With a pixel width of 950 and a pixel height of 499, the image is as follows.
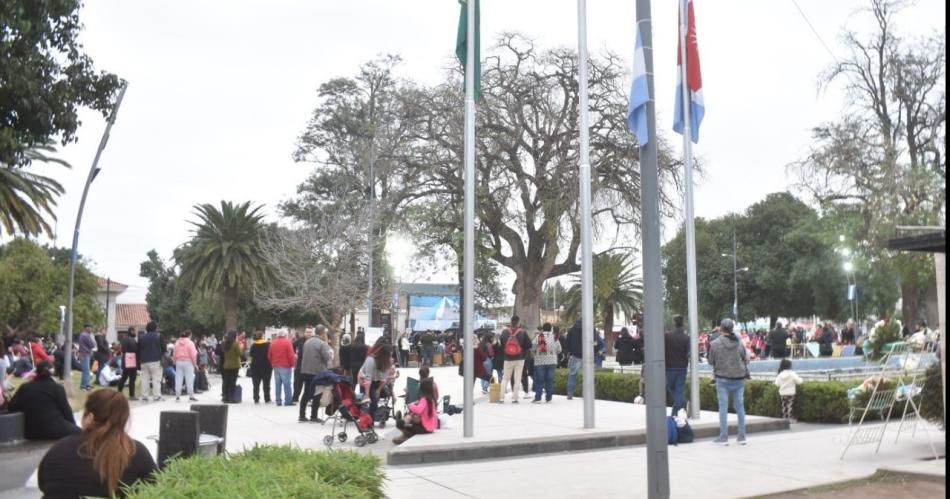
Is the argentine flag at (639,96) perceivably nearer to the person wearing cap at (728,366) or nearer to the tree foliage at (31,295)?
the person wearing cap at (728,366)

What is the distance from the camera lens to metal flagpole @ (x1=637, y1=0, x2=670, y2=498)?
730 centimetres

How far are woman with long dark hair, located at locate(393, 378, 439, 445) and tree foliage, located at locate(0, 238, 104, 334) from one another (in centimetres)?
4448

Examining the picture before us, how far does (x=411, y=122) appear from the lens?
28.5m

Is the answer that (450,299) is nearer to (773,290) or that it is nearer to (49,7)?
(773,290)

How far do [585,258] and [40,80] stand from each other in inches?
343

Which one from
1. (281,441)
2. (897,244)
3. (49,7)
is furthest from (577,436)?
(49,7)

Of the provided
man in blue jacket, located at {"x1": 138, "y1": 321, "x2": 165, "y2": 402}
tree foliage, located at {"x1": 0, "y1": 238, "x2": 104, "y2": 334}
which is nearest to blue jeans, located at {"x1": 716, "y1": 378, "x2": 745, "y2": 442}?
man in blue jacket, located at {"x1": 138, "y1": 321, "x2": 165, "y2": 402}

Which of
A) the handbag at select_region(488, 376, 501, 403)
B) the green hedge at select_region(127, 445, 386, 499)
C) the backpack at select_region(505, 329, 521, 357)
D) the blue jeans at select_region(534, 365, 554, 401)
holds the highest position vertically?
the backpack at select_region(505, 329, 521, 357)

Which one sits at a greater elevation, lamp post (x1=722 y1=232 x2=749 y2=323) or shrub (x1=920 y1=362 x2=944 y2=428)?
lamp post (x1=722 y1=232 x2=749 y2=323)

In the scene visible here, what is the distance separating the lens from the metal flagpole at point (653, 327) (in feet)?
24.0

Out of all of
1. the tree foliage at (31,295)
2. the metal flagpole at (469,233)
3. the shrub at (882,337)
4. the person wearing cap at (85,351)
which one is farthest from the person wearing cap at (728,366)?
the tree foliage at (31,295)

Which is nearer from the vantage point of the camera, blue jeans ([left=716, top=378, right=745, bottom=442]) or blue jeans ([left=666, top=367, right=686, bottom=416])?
blue jeans ([left=716, top=378, right=745, bottom=442])

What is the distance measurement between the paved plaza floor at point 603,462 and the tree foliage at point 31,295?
4146 cm

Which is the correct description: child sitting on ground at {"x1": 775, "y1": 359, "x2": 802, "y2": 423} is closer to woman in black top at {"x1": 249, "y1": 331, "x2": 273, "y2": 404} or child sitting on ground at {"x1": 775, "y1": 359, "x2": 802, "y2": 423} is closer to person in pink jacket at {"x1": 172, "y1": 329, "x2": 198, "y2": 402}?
woman in black top at {"x1": 249, "y1": 331, "x2": 273, "y2": 404}
